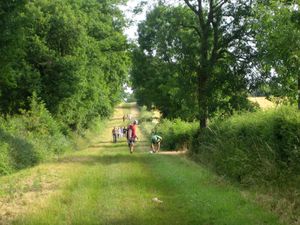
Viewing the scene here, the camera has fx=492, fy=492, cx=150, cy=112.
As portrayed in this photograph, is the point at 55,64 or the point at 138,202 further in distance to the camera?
the point at 55,64

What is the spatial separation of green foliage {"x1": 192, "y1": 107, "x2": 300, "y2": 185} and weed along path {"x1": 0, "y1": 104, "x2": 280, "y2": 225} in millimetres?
850

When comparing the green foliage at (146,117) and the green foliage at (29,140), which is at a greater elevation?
the green foliage at (29,140)

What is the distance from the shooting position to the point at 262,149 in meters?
14.6

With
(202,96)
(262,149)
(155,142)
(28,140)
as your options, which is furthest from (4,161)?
(155,142)

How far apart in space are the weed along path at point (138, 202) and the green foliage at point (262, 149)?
0.85 metres

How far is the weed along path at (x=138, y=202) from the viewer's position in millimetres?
10000

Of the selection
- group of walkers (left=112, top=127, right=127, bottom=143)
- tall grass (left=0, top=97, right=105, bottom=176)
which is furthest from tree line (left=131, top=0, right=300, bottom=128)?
group of walkers (left=112, top=127, right=127, bottom=143)

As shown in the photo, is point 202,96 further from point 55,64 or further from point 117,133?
point 117,133

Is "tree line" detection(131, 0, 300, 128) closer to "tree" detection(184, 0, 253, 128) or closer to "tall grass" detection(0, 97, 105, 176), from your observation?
"tree" detection(184, 0, 253, 128)

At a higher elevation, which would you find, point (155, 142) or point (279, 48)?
point (279, 48)

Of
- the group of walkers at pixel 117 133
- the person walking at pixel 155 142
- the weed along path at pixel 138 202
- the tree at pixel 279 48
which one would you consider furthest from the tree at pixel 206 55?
the group of walkers at pixel 117 133

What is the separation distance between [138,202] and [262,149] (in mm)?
4717

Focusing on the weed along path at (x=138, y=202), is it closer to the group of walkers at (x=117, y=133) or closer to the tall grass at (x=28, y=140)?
the tall grass at (x=28, y=140)

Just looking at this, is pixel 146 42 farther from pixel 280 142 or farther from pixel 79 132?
pixel 79 132
